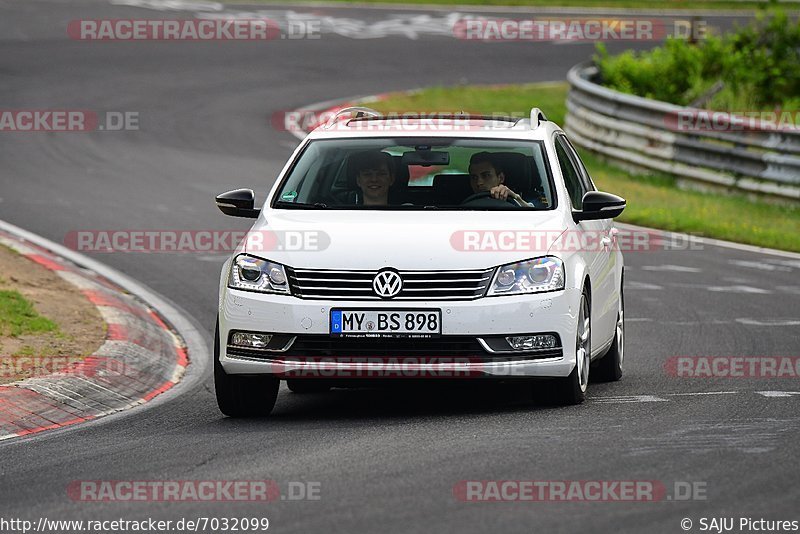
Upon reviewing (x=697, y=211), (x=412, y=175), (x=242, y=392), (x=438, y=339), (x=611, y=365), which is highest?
(x=412, y=175)

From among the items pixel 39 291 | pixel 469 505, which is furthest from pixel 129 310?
pixel 469 505

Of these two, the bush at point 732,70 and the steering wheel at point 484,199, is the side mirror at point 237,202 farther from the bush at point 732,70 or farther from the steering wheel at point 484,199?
the bush at point 732,70

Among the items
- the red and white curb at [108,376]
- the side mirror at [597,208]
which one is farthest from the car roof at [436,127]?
the red and white curb at [108,376]

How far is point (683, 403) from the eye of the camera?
30.4ft

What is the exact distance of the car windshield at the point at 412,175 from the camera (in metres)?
9.79

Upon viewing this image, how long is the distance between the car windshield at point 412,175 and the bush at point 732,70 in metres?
16.8

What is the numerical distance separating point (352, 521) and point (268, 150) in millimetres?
18278

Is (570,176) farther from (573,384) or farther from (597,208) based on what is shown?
(573,384)

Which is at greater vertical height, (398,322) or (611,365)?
(398,322)

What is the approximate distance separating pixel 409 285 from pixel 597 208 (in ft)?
5.34

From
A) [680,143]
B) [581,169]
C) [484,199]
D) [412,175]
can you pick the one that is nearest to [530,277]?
[484,199]

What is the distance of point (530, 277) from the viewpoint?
28.8ft

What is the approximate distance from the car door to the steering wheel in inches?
17.9

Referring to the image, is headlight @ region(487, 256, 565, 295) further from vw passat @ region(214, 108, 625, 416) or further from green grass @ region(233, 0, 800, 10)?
green grass @ region(233, 0, 800, 10)
